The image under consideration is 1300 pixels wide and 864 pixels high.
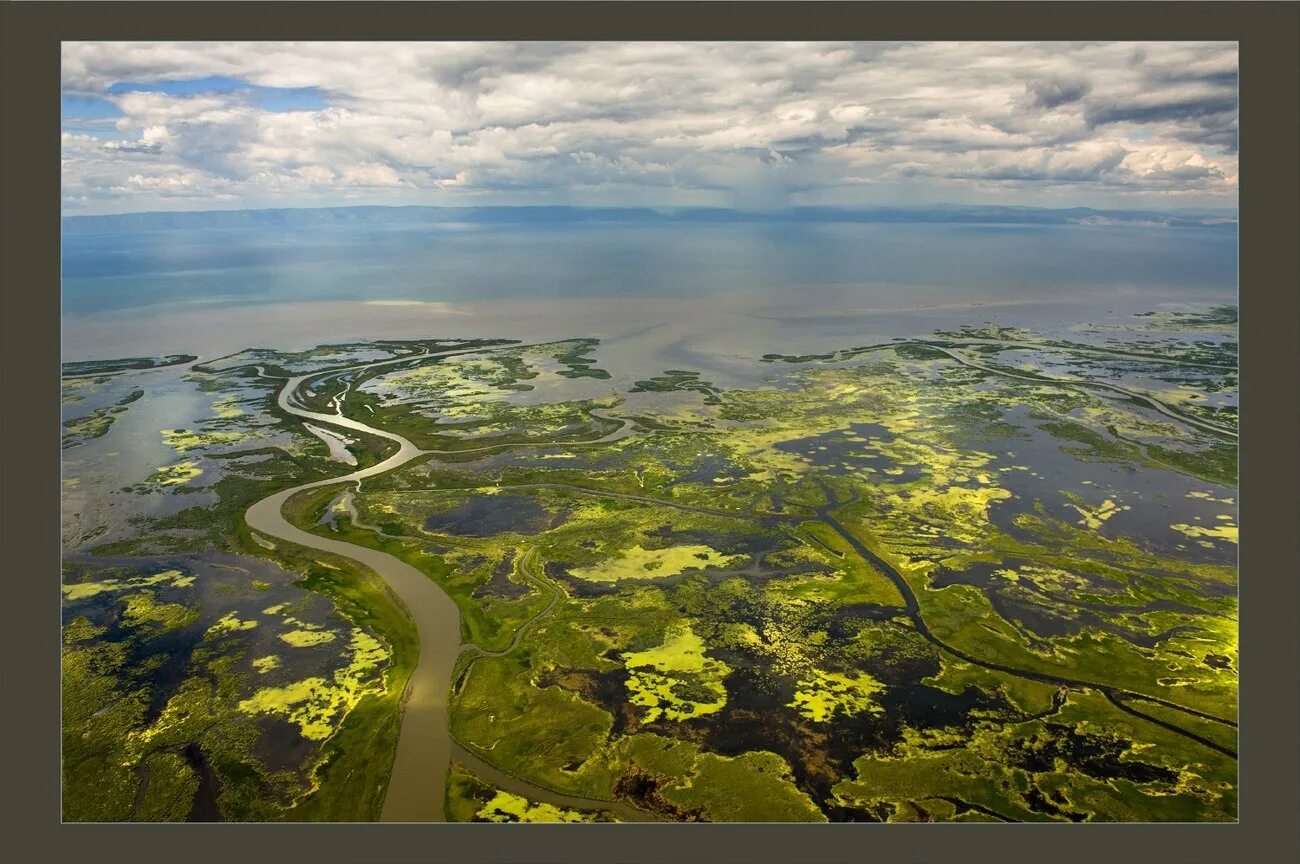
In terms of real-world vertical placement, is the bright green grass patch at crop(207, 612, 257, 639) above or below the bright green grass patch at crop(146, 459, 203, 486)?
below

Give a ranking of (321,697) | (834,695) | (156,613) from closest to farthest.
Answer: (834,695) → (321,697) → (156,613)

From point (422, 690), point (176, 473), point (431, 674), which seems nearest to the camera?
point (422, 690)

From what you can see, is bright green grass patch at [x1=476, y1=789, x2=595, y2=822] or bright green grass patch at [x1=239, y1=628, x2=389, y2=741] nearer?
bright green grass patch at [x1=476, y1=789, x2=595, y2=822]

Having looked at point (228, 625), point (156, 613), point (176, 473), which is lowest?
point (228, 625)

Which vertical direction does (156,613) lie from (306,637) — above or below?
above

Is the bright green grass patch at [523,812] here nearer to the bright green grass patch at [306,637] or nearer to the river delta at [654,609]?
the river delta at [654,609]

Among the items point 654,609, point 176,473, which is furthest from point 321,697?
point 176,473

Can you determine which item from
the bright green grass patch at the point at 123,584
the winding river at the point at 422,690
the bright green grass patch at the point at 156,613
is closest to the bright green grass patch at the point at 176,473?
the winding river at the point at 422,690

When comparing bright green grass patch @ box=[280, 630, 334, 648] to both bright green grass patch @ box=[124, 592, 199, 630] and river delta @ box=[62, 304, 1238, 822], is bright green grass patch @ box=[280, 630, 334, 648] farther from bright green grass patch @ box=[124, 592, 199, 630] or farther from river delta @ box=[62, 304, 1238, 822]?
bright green grass patch @ box=[124, 592, 199, 630]

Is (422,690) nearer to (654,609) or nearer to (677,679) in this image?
(677,679)

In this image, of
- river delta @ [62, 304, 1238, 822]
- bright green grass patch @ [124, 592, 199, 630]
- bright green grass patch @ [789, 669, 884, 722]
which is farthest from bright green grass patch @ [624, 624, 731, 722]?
bright green grass patch @ [124, 592, 199, 630]
